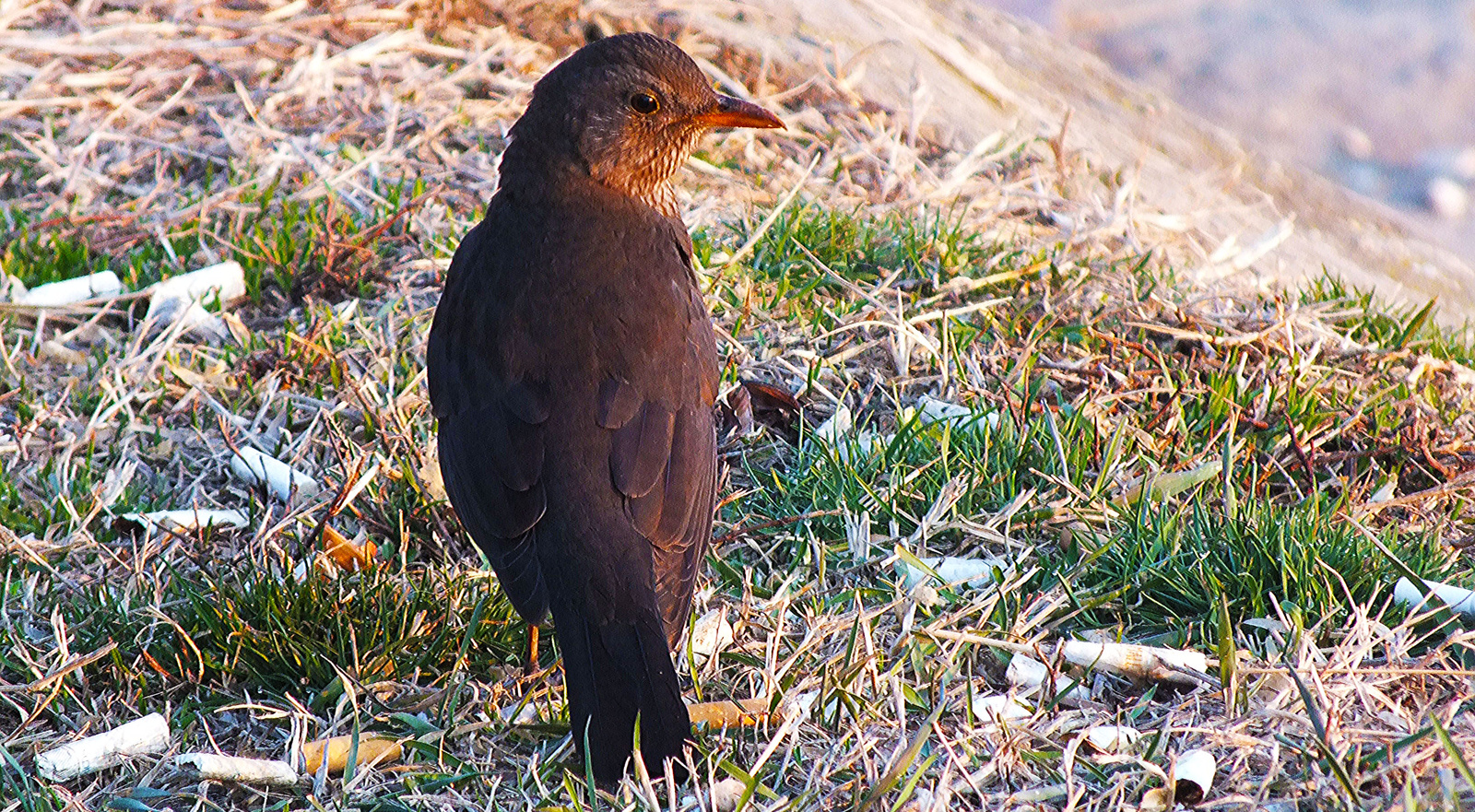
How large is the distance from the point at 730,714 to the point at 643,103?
167cm

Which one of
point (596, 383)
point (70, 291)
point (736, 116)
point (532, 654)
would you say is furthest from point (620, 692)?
point (70, 291)

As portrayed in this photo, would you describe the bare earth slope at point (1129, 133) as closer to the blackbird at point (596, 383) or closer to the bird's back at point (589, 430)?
the blackbird at point (596, 383)

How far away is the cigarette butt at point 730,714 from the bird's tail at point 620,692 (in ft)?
0.77

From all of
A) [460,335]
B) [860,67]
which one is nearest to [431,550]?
[460,335]

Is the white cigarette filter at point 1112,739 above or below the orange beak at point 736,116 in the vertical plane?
below

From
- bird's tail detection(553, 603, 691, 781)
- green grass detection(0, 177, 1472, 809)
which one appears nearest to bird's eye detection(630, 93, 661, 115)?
green grass detection(0, 177, 1472, 809)

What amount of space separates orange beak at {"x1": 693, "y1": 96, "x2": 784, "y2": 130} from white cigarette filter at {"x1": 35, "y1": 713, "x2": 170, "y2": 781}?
2.09m

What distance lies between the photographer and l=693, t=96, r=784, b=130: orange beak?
408 centimetres

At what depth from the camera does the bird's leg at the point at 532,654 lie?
354 cm

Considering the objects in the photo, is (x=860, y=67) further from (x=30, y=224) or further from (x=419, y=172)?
(x=30, y=224)

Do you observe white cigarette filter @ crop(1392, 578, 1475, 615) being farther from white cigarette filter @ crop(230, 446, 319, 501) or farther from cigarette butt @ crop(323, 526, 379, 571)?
white cigarette filter @ crop(230, 446, 319, 501)

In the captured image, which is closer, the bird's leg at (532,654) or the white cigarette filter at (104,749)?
the white cigarette filter at (104,749)

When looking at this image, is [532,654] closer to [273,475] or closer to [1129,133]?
[273,475]

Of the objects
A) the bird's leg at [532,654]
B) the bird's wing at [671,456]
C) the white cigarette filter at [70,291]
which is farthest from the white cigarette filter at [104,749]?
the white cigarette filter at [70,291]
